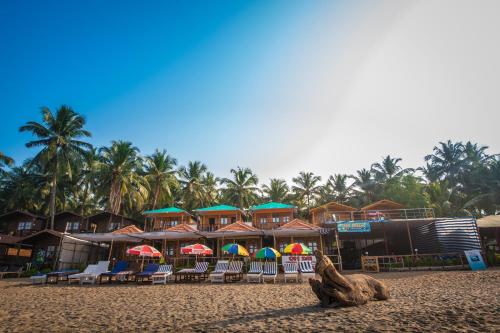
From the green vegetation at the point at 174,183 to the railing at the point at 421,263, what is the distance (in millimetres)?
14207

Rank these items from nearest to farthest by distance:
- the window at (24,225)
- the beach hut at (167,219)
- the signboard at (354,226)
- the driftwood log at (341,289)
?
the driftwood log at (341,289), the signboard at (354,226), the beach hut at (167,219), the window at (24,225)

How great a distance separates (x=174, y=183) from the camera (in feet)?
119

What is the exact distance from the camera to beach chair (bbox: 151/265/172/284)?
14.5 meters

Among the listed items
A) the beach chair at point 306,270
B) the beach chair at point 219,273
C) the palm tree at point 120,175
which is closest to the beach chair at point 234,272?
the beach chair at point 219,273

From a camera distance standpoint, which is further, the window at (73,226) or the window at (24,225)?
the window at (73,226)

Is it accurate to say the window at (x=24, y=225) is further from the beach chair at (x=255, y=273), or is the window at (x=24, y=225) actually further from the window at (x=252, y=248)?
the beach chair at (x=255, y=273)

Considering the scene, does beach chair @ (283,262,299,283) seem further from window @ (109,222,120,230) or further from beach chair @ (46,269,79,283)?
window @ (109,222,120,230)

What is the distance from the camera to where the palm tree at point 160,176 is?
35906mm

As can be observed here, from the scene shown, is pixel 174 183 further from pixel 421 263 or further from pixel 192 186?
pixel 421 263

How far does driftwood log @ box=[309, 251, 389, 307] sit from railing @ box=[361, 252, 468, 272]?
10.6 meters

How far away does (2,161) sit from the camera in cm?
2983

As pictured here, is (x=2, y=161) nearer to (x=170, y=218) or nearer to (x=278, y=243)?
(x=170, y=218)

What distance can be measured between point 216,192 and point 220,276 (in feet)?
97.7

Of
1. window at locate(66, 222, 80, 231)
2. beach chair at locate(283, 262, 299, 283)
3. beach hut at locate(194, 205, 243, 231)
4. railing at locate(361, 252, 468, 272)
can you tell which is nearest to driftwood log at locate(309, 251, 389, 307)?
beach chair at locate(283, 262, 299, 283)
